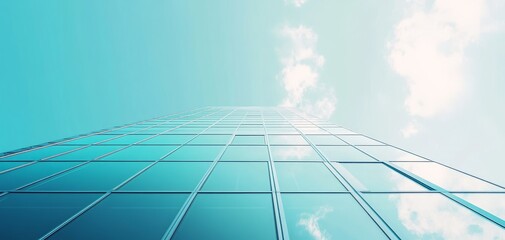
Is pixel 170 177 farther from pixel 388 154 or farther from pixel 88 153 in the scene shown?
pixel 388 154

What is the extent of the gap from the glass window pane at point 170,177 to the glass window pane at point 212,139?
2.87 metres

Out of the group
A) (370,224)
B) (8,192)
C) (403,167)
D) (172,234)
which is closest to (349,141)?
(403,167)

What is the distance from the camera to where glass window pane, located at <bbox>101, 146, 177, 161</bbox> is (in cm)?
859

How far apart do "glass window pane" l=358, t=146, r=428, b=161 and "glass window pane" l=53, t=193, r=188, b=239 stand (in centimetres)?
677

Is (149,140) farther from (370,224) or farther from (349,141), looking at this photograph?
(370,224)

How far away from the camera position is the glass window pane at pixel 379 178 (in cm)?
620

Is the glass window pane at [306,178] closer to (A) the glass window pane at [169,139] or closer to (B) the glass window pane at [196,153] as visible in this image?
(B) the glass window pane at [196,153]

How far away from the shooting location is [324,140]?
11078mm

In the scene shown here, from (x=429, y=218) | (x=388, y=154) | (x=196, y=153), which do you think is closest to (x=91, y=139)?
(x=196, y=153)

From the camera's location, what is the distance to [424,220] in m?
4.85

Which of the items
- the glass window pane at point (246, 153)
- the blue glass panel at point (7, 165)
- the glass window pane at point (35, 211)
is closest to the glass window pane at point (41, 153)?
the blue glass panel at point (7, 165)

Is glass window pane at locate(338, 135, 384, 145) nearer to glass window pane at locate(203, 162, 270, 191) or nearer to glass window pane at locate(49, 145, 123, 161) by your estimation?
glass window pane at locate(203, 162, 270, 191)

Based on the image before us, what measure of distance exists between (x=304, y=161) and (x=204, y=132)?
21.6 feet

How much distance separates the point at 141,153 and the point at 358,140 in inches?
354
